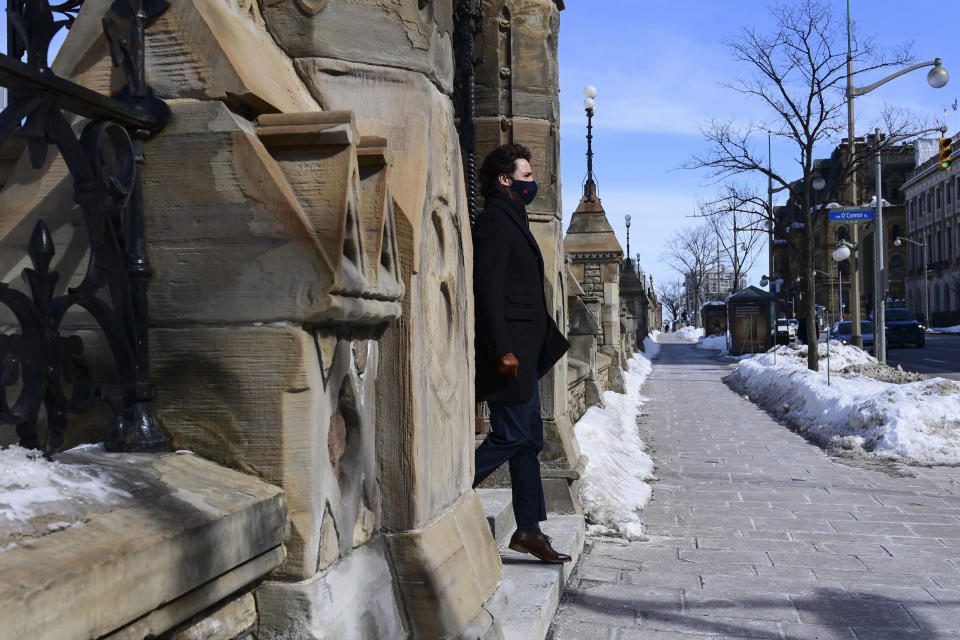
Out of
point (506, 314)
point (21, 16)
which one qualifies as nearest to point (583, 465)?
point (506, 314)

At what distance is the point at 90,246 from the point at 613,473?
6121 mm

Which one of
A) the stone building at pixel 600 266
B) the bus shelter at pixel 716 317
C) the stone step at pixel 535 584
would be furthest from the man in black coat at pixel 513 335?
the bus shelter at pixel 716 317

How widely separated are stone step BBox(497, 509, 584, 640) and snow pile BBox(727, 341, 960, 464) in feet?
17.7

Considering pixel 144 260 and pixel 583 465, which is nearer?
pixel 144 260

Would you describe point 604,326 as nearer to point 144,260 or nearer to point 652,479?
point 652,479

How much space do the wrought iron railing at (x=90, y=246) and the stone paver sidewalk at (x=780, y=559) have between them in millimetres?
2656

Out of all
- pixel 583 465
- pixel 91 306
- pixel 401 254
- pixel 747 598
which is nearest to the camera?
pixel 91 306

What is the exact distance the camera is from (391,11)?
2990mm

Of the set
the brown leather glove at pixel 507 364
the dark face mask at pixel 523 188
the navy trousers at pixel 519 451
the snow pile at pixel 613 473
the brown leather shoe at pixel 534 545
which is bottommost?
the snow pile at pixel 613 473

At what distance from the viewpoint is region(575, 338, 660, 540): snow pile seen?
6.51 meters

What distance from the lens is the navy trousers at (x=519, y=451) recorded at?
4484 mm

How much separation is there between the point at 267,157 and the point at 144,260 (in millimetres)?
378

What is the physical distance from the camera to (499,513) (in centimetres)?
512

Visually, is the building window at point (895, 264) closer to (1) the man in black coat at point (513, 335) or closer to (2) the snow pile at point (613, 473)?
(2) the snow pile at point (613, 473)
